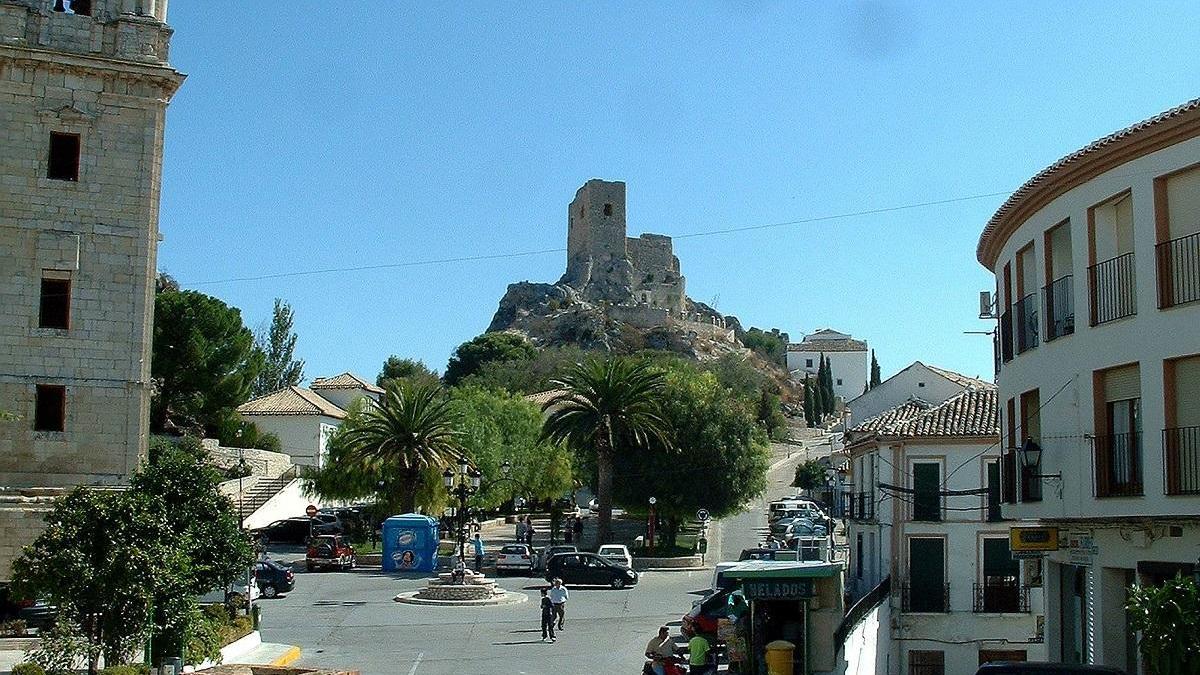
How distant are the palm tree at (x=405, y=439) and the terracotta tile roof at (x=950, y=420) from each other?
1759cm

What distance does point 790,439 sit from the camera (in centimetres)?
12162

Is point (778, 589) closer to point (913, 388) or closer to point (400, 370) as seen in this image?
point (913, 388)

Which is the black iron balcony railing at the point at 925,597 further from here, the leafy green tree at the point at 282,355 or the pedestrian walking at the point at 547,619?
the leafy green tree at the point at 282,355

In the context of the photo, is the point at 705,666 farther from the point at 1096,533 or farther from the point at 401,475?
the point at 401,475

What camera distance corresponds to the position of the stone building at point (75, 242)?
87.6 ft

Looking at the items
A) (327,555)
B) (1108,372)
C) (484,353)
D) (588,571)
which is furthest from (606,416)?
(484,353)

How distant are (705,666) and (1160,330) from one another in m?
8.90

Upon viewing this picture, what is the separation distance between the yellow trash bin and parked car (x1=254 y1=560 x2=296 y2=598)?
1949cm

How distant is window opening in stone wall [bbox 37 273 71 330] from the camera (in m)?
26.9

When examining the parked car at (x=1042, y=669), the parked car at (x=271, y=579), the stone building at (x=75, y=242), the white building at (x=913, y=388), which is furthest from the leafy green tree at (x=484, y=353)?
the parked car at (x=1042, y=669)

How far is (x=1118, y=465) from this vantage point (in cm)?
1750

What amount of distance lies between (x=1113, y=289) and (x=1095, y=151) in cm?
201

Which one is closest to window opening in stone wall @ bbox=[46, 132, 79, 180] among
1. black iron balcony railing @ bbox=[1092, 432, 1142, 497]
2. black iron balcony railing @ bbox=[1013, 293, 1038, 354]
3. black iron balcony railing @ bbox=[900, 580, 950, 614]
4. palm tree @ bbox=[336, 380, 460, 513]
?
black iron balcony railing @ bbox=[1013, 293, 1038, 354]

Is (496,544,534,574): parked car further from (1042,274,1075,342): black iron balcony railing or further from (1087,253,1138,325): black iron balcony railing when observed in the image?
(1087,253,1138,325): black iron balcony railing
